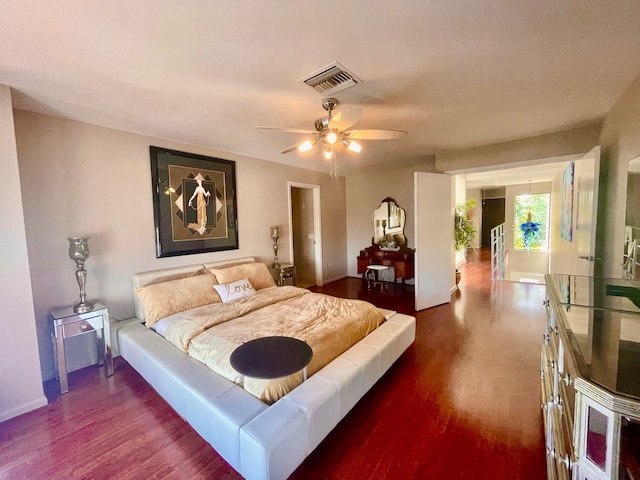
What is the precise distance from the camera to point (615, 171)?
2.39 m

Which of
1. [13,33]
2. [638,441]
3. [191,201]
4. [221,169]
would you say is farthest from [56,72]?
[638,441]

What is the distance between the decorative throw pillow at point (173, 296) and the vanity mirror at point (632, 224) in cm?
361

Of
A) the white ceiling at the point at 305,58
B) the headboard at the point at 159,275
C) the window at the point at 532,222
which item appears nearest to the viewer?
the white ceiling at the point at 305,58

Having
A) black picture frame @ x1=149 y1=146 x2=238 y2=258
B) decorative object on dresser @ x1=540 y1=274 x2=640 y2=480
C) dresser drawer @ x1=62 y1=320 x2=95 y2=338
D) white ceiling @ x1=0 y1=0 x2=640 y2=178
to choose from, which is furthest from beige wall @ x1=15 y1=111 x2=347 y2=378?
decorative object on dresser @ x1=540 y1=274 x2=640 y2=480

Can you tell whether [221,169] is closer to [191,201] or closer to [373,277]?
[191,201]

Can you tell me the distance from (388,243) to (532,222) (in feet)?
16.8

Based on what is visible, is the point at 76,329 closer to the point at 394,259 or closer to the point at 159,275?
the point at 159,275

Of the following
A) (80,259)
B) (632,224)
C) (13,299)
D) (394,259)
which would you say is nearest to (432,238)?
(394,259)

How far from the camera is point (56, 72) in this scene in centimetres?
174

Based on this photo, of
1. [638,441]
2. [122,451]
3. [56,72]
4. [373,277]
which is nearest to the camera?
[638,441]

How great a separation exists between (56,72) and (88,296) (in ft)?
6.46

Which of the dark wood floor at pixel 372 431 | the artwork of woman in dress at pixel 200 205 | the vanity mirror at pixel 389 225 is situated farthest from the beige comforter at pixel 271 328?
the vanity mirror at pixel 389 225

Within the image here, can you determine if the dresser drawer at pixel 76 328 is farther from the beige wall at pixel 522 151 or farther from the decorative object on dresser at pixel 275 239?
the beige wall at pixel 522 151

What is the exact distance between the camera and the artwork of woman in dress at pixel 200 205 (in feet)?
11.1
